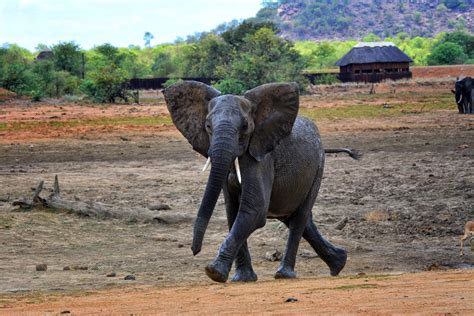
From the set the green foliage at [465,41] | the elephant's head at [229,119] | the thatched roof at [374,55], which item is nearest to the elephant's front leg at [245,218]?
the elephant's head at [229,119]

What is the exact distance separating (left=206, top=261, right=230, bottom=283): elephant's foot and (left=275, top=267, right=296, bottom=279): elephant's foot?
3.57ft

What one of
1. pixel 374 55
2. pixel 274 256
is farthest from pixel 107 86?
pixel 274 256

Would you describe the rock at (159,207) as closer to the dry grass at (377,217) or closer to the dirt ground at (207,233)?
the dirt ground at (207,233)

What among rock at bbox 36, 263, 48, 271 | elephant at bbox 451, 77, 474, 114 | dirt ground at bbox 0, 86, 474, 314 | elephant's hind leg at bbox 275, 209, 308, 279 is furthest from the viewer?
elephant at bbox 451, 77, 474, 114

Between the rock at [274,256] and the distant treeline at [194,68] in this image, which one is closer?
the rock at [274,256]

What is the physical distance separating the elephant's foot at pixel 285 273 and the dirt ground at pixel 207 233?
13 centimetres

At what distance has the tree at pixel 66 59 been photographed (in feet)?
218

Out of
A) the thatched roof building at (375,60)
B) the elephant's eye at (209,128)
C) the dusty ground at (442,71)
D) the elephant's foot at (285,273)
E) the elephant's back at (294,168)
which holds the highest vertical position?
the elephant's eye at (209,128)

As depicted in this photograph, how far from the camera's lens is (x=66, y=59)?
220 feet

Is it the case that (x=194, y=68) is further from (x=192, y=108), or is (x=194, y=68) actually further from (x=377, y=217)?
(x=192, y=108)

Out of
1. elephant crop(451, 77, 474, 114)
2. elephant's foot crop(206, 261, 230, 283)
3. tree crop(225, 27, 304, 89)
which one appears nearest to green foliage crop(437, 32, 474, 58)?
tree crop(225, 27, 304, 89)

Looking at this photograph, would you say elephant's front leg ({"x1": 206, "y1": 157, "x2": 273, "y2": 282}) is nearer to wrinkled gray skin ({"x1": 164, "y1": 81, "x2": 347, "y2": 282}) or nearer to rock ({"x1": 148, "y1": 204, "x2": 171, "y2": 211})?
wrinkled gray skin ({"x1": 164, "y1": 81, "x2": 347, "y2": 282})

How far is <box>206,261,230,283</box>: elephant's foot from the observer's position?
31.0ft

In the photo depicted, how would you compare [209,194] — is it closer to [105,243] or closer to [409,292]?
[409,292]
